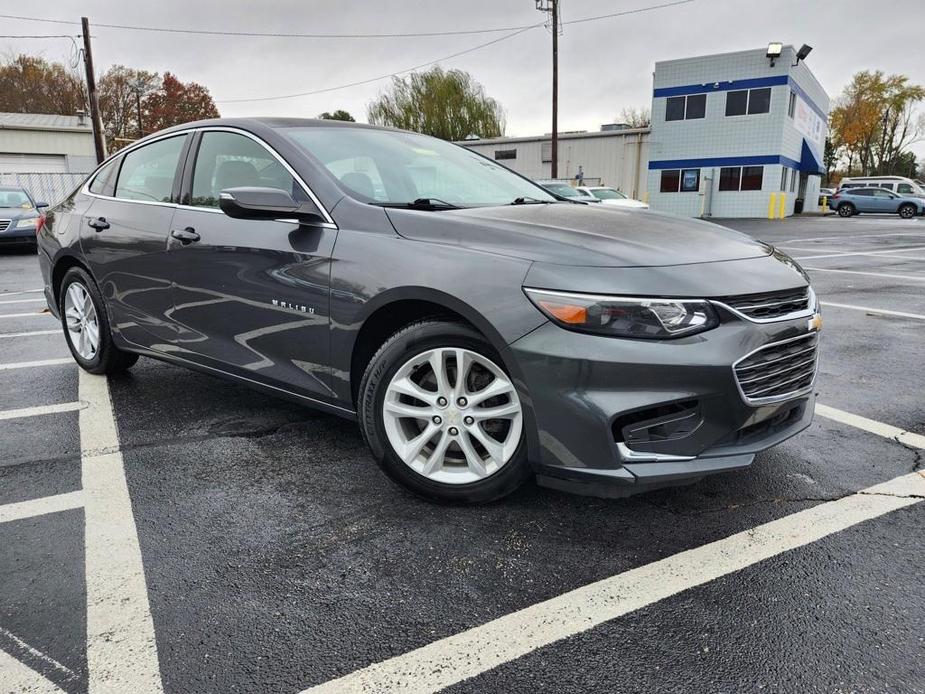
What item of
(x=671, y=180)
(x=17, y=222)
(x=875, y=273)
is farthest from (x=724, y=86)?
(x=17, y=222)

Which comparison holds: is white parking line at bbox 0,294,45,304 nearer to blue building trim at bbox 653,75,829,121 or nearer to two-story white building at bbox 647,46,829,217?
two-story white building at bbox 647,46,829,217

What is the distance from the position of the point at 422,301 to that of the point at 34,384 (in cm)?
338

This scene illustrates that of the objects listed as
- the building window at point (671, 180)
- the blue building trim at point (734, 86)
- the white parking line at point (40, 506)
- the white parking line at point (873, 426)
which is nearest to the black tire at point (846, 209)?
the blue building trim at point (734, 86)

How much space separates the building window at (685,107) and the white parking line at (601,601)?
117 feet

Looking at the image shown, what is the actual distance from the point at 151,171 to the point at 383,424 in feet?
7.81

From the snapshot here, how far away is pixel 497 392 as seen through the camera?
8.57 ft

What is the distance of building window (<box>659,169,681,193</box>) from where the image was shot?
119 ft

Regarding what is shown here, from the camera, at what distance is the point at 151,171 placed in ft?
13.6

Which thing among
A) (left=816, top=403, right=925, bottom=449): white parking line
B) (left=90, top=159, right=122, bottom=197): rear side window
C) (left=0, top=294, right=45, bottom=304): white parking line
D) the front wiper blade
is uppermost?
(left=90, top=159, right=122, bottom=197): rear side window

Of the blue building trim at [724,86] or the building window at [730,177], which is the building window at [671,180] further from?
the blue building trim at [724,86]

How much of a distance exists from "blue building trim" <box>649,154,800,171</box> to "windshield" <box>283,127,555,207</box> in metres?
33.4

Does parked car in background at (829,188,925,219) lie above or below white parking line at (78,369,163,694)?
below

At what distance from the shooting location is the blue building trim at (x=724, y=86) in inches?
1282

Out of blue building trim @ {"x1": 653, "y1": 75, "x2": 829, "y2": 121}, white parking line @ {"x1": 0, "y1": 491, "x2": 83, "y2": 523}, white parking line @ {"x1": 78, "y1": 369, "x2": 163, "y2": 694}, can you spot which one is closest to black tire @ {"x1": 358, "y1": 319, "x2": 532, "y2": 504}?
white parking line @ {"x1": 78, "y1": 369, "x2": 163, "y2": 694}
